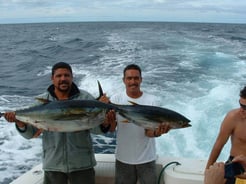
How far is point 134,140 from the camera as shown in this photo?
2.88 metres

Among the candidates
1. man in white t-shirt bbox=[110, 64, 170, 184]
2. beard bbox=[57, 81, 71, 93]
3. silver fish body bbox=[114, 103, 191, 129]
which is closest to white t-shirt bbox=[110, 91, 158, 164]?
man in white t-shirt bbox=[110, 64, 170, 184]

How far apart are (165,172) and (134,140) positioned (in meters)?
0.51

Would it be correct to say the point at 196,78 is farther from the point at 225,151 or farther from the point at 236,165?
the point at 236,165

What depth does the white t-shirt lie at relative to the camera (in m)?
2.88

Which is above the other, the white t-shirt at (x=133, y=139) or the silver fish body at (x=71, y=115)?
the silver fish body at (x=71, y=115)

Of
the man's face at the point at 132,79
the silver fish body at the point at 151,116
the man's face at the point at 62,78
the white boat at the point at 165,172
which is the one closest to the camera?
the silver fish body at the point at 151,116

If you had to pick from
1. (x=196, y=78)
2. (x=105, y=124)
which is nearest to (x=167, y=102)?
(x=196, y=78)

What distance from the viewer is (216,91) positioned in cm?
912

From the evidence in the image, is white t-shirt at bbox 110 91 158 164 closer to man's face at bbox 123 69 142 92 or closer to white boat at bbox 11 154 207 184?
man's face at bbox 123 69 142 92

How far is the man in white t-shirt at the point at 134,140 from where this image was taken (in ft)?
9.41

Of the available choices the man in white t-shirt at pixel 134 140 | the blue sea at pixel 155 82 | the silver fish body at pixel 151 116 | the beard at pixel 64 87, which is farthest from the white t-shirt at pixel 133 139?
the blue sea at pixel 155 82

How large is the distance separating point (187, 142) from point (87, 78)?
535 centimetres

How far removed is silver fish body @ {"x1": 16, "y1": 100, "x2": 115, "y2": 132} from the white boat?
0.95 metres

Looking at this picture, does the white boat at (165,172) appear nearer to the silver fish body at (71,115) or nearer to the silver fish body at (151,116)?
the silver fish body at (151,116)
